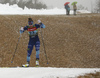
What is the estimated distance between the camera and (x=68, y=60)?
13.7 metres

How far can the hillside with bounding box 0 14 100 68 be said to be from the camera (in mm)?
→ 13344

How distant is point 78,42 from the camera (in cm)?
1681

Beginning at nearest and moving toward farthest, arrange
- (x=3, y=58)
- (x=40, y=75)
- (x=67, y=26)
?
(x=40, y=75), (x=3, y=58), (x=67, y=26)

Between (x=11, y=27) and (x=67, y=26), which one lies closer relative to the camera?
(x=11, y=27)

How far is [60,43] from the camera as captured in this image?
16094 millimetres

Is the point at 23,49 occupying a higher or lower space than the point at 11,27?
lower

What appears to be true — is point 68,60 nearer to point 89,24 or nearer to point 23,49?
point 23,49

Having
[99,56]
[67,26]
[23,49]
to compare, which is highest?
[67,26]

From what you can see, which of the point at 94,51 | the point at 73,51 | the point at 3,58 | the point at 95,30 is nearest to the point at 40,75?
the point at 3,58

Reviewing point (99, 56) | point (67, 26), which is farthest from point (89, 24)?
point (99, 56)

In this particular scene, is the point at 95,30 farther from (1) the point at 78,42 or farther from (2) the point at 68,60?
(2) the point at 68,60

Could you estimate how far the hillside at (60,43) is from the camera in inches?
525

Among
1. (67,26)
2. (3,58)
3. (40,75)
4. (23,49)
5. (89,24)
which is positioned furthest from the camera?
(89,24)

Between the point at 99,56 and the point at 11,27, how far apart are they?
8.83 meters
